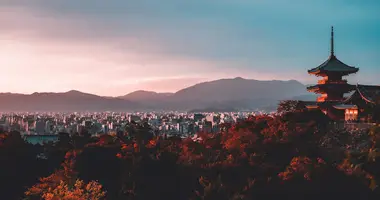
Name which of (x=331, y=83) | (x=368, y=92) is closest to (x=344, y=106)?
(x=368, y=92)

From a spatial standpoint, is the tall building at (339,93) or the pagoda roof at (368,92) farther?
the tall building at (339,93)

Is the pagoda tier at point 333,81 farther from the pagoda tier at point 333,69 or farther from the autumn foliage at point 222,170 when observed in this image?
the autumn foliage at point 222,170

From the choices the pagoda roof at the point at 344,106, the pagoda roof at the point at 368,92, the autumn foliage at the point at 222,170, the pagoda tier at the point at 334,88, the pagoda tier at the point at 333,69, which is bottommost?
the autumn foliage at the point at 222,170

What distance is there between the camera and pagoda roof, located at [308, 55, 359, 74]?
42000mm

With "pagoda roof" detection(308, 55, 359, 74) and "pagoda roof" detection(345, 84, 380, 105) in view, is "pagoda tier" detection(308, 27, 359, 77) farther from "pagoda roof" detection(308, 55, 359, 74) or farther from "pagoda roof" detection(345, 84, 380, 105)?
"pagoda roof" detection(345, 84, 380, 105)

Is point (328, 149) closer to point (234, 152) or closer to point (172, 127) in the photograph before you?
point (234, 152)

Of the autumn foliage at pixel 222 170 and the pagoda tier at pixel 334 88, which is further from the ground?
the pagoda tier at pixel 334 88

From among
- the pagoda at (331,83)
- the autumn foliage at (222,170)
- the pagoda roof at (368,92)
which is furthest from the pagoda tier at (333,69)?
the autumn foliage at (222,170)

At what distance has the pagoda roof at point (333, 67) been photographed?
1654 inches

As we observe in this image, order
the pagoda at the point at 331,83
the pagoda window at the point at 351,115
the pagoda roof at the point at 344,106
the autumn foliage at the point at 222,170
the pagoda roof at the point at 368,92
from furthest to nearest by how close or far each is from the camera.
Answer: the pagoda at the point at 331,83, the pagoda roof at the point at 344,106, the pagoda window at the point at 351,115, the pagoda roof at the point at 368,92, the autumn foliage at the point at 222,170

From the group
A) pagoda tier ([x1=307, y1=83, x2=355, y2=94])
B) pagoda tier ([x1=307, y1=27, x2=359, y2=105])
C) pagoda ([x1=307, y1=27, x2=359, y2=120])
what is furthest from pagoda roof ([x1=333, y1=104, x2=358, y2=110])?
pagoda tier ([x1=307, y1=83, x2=355, y2=94])

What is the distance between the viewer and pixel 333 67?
139ft

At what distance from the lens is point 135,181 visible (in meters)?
25.9

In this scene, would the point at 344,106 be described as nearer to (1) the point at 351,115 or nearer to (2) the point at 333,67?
(1) the point at 351,115
